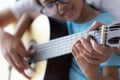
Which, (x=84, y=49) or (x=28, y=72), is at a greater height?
(x=84, y=49)

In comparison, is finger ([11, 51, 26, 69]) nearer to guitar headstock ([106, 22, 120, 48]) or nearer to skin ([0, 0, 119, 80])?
skin ([0, 0, 119, 80])

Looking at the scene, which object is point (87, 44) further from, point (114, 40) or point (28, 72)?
point (28, 72)

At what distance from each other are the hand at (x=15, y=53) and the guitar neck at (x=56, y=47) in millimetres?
57

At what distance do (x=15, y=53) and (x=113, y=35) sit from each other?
587 millimetres

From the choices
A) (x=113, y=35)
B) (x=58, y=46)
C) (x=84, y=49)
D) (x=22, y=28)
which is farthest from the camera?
(x=22, y=28)

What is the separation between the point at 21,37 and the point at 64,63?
12.5 inches

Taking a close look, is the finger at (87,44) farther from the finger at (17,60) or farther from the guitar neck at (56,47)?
the finger at (17,60)

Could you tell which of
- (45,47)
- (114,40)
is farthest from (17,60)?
(114,40)

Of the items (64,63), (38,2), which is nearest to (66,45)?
(64,63)

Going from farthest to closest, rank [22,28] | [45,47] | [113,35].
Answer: [22,28] < [45,47] < [113,35]

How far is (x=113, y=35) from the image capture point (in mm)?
783

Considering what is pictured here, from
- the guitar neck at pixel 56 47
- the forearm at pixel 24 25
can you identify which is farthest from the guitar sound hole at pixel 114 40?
the forearm at pixel 24 25

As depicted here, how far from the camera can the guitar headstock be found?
771mm

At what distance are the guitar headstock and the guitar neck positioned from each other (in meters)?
0.12
